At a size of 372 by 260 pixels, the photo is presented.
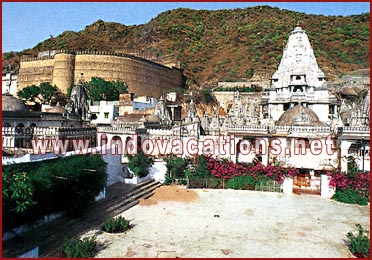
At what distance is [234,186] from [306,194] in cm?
349

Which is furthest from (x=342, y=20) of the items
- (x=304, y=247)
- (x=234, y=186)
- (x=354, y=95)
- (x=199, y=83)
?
(x=304, y=247)

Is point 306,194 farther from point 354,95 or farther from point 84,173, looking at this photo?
point 354,95

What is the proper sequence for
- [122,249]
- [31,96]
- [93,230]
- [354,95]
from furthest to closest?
[31,96] < [354,95] < [93,230] < [122,249]

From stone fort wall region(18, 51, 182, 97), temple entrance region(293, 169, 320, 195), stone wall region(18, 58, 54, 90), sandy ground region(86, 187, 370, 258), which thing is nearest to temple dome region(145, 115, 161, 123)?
sandy ground region(86, 187, 370, 258)

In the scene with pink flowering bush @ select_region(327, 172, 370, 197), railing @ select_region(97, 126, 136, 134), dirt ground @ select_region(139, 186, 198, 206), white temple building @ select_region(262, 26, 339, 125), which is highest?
white temple building @ select_region(262, 26, 339, 125)

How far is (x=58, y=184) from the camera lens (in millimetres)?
10250

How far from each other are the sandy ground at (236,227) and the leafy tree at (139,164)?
1.96 metres

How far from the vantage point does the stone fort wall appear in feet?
156

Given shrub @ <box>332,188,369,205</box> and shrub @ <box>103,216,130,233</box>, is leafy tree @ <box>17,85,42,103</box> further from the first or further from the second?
shrub @ <box>332,188,369,205</box>

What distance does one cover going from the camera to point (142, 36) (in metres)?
90.6

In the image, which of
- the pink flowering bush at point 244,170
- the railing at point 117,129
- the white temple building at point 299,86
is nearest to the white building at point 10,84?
the railing at point 117,129

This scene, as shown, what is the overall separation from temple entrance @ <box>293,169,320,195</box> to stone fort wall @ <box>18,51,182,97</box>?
36275mm

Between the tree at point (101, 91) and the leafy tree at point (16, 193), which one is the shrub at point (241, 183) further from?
the tree at point (101, 91)

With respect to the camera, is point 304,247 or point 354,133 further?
point 354,133
